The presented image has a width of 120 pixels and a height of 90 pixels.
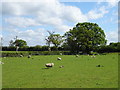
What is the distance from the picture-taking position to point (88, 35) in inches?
2370

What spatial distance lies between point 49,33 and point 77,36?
3016 centimetres

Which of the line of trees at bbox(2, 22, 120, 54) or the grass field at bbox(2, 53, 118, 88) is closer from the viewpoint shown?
the grass field at bbox(2, 53, 118, 88)

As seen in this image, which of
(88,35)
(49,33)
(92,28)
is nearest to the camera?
(88,35)

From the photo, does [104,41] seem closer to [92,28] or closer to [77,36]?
[92,28]

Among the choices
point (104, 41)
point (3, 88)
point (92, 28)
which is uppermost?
point (92, 28)

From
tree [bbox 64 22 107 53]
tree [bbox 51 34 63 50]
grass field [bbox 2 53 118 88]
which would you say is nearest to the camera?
grass field [bbox 2 53 118 88]

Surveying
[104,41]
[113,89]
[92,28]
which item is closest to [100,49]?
[104,41]

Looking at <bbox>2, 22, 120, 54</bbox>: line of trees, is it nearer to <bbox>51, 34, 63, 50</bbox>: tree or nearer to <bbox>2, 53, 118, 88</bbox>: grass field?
<bbox>51, 34, 63, 50</bbox>: tree

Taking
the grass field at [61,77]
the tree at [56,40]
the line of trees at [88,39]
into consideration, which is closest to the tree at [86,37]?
the line of trees at [88,39]

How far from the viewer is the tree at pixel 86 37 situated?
60.3 m

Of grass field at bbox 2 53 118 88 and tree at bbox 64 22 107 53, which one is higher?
tree at bbox 64 22 107 53

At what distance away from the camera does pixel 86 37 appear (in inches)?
2415

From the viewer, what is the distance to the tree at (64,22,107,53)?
2375 inches

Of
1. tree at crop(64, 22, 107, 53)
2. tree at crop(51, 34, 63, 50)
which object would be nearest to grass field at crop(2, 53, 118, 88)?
tree at crop(64, 22, 107, 53)
